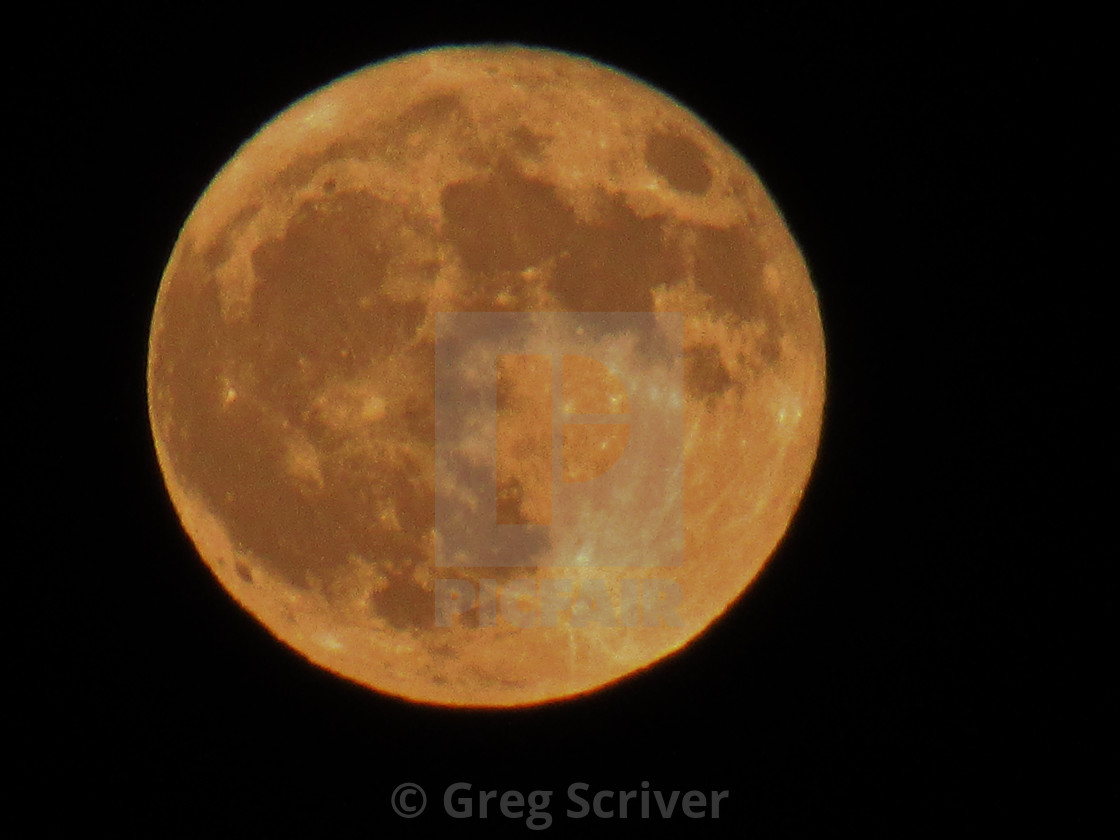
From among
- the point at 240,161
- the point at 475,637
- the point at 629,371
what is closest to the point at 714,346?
the point at 629,371

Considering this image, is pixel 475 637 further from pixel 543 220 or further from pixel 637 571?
pixel 543 220

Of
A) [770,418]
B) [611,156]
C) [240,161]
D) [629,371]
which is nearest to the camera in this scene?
[629,371]

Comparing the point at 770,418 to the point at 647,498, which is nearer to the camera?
the point at 647,498

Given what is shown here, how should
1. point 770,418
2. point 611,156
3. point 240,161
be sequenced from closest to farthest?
point 611,156 → point 770,418 → point 240,161

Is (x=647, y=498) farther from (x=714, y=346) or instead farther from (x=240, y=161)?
(x=240, y=161)

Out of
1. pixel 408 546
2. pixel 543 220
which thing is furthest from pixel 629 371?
pixel 408 546

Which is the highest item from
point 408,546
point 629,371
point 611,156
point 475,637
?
point 611,156

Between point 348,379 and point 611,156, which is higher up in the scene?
point 611,156
